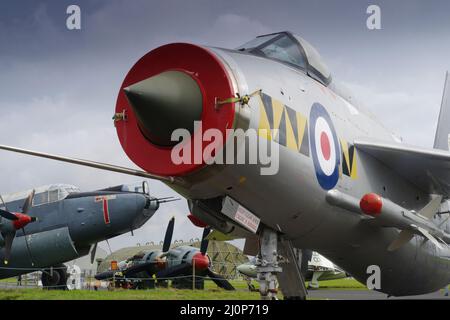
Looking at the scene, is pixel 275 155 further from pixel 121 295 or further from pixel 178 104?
pixel 121 295

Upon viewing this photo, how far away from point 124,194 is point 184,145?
48.5 ft

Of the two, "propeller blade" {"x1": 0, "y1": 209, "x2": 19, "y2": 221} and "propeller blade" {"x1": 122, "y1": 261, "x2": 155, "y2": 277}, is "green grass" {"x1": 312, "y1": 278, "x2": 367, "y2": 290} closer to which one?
"propeller blade" {"x1": 122, "y1": 261, "x2": 155, "y2": 277}

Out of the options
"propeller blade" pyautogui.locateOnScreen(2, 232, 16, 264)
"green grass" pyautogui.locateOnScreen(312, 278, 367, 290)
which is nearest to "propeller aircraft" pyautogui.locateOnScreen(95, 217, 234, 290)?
"propeller blade" pyautogui.locateOnScreen(2, 232, 16, 264)

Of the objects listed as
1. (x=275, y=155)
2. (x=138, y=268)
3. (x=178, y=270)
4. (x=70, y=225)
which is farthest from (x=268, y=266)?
(x=138, y=268)

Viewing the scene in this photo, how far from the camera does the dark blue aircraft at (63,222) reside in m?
19.2

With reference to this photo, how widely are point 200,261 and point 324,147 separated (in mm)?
17723

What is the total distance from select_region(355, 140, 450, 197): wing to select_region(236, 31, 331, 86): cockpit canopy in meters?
1.27

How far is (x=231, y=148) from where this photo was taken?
17.1ft

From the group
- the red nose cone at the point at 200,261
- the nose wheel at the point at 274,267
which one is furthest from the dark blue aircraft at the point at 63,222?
the nose wheel at the point at 274,267

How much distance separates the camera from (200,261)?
919 inches

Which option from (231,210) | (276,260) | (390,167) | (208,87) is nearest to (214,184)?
(231,210)

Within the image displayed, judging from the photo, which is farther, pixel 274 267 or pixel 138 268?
pixel 138 268

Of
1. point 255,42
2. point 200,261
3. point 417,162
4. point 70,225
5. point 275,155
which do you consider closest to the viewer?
point 275,155

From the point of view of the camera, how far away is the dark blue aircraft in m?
19.2
